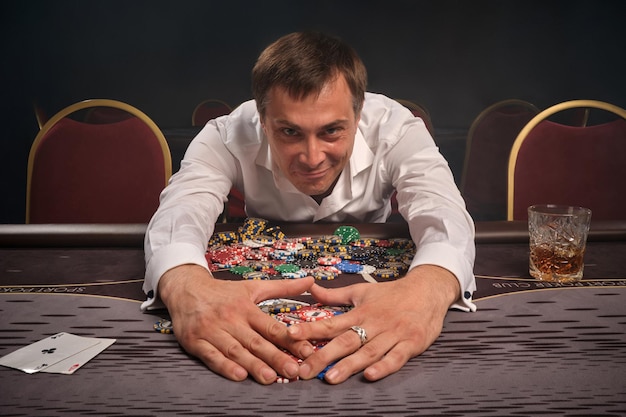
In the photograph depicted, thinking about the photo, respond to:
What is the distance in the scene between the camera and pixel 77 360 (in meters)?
0.97

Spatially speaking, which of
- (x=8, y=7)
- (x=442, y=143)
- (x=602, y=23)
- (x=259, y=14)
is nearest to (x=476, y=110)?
(x=442, y=143)

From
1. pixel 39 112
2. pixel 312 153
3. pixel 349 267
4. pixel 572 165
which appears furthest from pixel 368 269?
pixel 39 112

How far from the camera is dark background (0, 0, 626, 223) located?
4.78 meters

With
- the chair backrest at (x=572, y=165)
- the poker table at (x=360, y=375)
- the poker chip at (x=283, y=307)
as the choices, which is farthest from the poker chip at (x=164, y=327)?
the chair backrest at (x=572, y=165)

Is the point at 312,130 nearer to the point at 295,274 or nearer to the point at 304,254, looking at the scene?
the point at 304,254

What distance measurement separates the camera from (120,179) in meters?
2.62

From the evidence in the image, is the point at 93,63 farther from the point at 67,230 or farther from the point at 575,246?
the point at 575,246

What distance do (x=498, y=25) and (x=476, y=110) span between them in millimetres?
733

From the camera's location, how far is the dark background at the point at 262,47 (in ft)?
15.7

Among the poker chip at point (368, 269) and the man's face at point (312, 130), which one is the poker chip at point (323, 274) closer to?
the poker chip at point (368, 269)

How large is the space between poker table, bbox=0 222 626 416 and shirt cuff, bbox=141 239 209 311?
1.2 inches

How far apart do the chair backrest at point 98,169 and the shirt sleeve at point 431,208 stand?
109 cm

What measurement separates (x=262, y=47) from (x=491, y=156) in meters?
2.14

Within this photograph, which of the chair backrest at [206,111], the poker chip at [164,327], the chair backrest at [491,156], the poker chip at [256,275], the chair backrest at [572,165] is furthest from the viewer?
the chair backrest at [206,111]
